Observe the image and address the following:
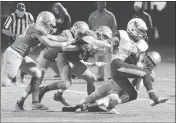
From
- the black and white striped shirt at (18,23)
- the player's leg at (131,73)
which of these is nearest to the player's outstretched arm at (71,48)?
the player's leg at (131,73)

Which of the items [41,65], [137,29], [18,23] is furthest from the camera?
[18,23]

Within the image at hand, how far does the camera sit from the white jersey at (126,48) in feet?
36.1

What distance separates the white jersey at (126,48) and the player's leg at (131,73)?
14cm

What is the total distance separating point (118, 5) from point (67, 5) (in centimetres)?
201

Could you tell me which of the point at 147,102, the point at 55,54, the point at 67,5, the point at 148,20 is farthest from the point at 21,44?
the point at 67,5

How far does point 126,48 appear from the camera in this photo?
36.0 feet

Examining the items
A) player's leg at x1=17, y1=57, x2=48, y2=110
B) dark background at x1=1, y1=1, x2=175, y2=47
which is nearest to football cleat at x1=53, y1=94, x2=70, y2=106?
player's leg at x1=17, y1=57, x2=48, y2=110

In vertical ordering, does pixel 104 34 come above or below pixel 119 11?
below

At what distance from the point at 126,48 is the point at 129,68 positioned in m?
0.34

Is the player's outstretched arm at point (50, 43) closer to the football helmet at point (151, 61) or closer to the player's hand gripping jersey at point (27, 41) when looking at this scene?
the player's hand gripping jersey at point (27, 41)

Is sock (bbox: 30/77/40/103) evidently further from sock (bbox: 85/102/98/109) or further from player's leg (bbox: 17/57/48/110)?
sock (bbox: 85/102/98/109)

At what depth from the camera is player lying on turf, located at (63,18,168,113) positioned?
423 inches

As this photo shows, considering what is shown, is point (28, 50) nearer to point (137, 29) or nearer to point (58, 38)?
point (58, 38)

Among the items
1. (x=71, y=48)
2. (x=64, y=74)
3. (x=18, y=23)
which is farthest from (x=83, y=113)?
(x=18, y=23)
